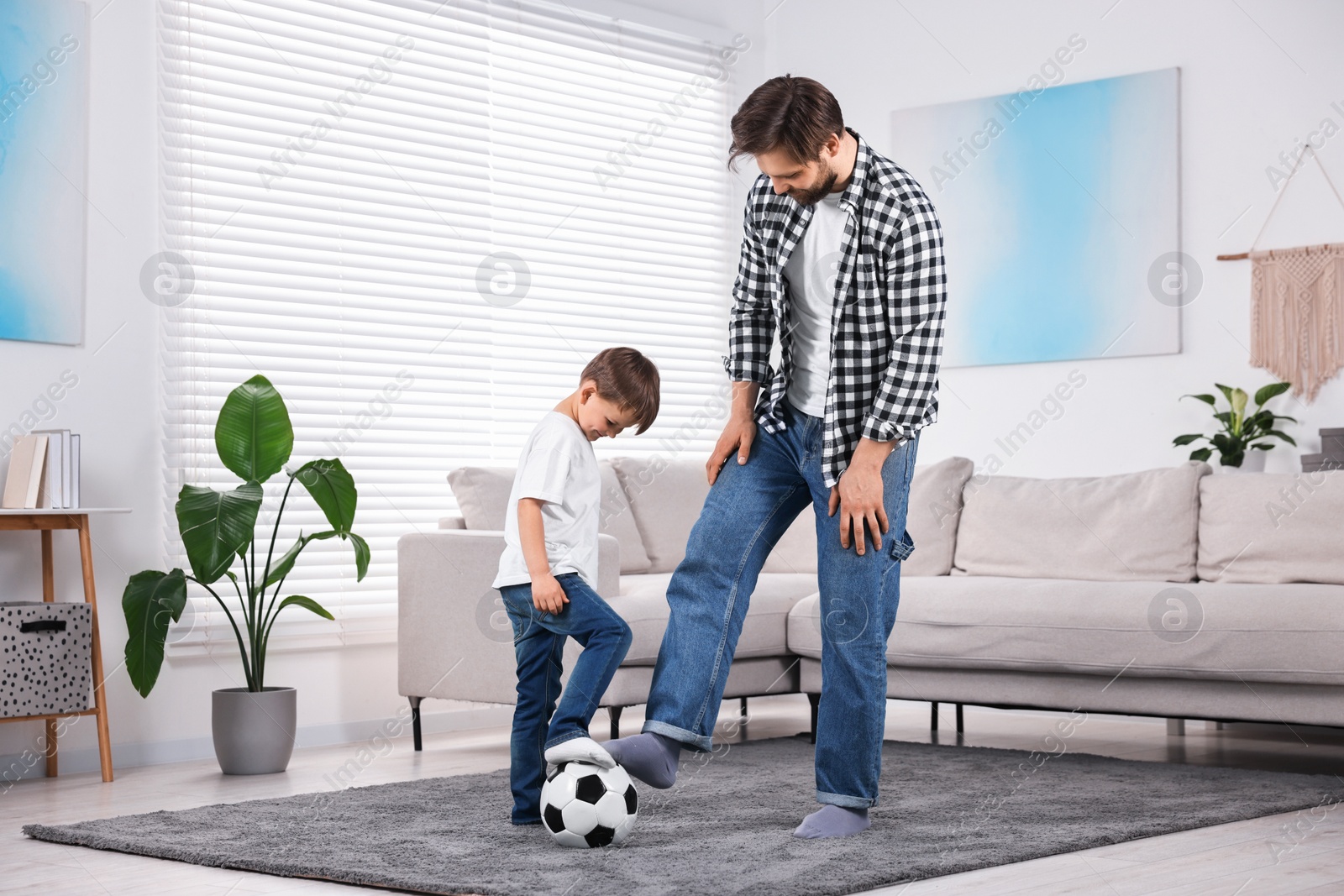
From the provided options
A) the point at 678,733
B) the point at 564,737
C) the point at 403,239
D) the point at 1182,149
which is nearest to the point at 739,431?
the point at 678,733

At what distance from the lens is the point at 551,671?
2742 millimetres

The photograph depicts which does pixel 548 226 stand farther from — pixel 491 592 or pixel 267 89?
pixel 491 592

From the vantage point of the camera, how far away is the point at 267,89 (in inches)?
178

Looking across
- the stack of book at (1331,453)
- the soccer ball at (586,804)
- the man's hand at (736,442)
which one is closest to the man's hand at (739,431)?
the man's hand at (736,442)

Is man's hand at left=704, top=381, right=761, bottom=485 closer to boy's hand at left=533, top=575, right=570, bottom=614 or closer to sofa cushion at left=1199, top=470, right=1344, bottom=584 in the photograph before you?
boy's hand at left=533, top=575, right=570, bottom=614

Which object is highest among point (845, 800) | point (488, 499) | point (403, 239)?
point (403, 239)

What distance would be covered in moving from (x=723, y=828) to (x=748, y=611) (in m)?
1.33

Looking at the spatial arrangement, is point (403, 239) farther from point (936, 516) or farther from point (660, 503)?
point (936, 516)

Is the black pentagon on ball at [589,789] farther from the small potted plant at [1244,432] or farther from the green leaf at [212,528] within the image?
the small potted plant at [1244,432]

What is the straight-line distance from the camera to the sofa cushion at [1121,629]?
339 centimetres

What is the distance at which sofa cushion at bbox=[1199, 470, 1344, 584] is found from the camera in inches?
152

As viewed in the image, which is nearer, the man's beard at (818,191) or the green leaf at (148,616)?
the man's beard at (818,191)

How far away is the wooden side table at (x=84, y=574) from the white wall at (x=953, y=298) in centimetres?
6

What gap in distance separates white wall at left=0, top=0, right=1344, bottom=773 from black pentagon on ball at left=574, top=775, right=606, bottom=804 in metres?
2.01
